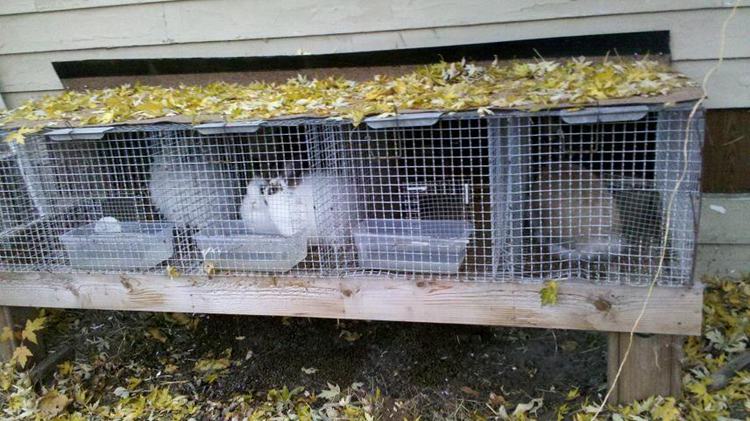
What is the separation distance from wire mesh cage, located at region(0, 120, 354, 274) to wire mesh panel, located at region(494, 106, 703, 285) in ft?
2.77

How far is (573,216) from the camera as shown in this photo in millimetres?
2365

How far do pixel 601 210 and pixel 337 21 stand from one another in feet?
5.62

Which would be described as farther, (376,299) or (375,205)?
(375,205)

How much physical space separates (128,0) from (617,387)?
3215mm

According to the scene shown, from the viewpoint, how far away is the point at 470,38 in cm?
310

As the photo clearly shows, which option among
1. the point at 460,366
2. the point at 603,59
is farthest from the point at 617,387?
the point at 603,59

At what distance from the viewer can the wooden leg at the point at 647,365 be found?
7.59 feet

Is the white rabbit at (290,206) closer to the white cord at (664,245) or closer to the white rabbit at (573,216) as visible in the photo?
the white rabbit at (573,216)

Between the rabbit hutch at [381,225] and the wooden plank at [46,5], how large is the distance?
920 millimetres

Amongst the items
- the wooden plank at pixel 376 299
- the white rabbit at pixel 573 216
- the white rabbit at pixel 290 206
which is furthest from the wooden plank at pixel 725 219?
the white rabbit at pixel 290 206

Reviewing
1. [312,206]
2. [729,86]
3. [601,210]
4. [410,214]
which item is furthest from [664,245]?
[312,206]

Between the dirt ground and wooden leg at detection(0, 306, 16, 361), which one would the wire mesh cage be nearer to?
wooden leg at detection(0, 306, 16, 361)

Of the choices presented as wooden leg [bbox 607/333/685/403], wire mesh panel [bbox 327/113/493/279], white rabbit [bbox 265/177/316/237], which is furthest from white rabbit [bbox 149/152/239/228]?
wooden leg [bbox 607/333/685/403]

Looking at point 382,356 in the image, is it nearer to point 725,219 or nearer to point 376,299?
point 376,299
